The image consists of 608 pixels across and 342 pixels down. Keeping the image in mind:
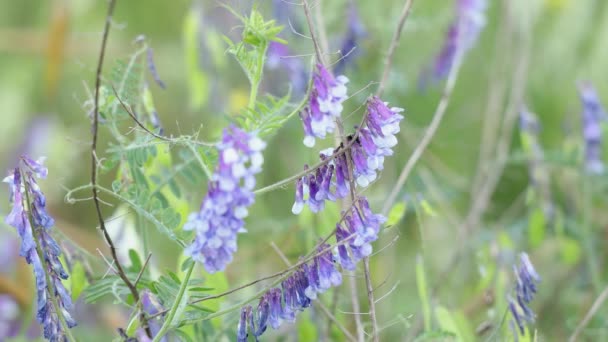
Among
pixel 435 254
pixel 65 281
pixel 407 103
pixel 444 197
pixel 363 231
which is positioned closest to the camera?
pixel 363 231

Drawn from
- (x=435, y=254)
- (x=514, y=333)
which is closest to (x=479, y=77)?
(x=435, y=254)

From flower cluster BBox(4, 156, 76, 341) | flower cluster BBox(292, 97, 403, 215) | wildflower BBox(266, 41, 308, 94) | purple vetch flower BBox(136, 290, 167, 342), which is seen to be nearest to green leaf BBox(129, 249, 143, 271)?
purple vetch flower BBox(136, 290, 167, 342)

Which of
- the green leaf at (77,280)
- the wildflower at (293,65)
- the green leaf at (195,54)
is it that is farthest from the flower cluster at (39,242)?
the wildflower at (293,65)

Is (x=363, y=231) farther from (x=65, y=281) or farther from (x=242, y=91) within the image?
(x=242, y=91)

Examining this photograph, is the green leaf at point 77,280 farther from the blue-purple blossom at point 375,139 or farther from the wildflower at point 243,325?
the blue-purple blossom at point 375,139

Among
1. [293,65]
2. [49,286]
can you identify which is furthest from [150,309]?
[293,65]

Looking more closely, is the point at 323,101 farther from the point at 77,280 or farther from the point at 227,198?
the point at 77,280

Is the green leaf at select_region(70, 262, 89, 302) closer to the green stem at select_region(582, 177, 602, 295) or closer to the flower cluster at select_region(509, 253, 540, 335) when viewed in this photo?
the flower cluster at select_region(509, 253, 540, 335)
